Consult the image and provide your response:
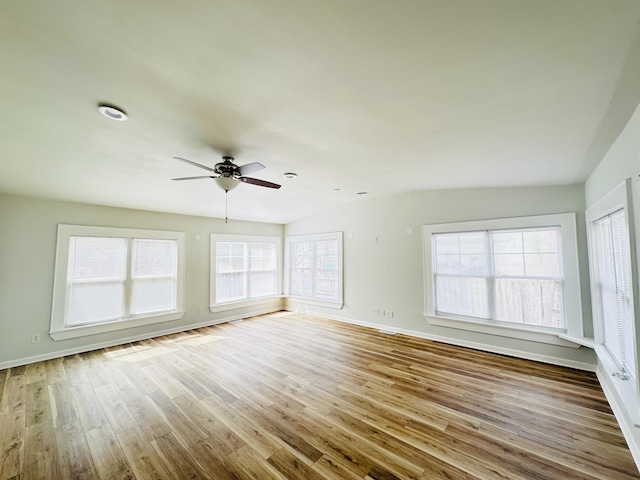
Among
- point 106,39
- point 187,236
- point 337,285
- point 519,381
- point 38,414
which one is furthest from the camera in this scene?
point 337,285

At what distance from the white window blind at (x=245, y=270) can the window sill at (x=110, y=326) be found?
1.00 metres

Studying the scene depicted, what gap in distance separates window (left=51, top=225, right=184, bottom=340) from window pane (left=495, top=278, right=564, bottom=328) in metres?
5.85

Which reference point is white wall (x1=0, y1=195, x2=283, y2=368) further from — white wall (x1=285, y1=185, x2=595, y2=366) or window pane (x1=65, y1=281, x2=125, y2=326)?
white wall (x1=285, y1=185, x2=595, y2=366)

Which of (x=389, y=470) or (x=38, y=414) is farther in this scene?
(x=38, y=414)

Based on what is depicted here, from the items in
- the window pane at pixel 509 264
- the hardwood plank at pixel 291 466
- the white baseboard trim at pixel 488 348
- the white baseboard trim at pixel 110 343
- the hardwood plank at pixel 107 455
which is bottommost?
the hardwood plank at pixel 107 455

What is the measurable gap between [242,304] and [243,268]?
A: 2.90 ft

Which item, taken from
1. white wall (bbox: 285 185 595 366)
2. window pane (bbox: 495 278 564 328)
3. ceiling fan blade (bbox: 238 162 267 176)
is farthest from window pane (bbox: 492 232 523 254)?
ceiling fan blade (bbox: 238 162 267 176)

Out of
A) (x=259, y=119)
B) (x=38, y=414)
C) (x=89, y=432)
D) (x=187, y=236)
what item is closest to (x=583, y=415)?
(x=259, y=119)

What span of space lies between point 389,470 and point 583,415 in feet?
6.78

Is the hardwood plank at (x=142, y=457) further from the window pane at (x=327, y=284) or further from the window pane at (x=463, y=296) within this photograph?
the window pane at (x=327, y=284)

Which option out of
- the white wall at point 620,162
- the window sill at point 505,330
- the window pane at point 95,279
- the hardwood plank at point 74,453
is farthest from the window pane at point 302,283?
the white wall at point 620,162

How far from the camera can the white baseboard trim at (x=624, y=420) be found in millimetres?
1917

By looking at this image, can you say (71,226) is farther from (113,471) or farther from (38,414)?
(113,471)

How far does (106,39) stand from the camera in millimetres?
1331
